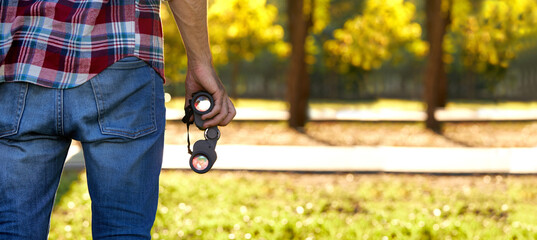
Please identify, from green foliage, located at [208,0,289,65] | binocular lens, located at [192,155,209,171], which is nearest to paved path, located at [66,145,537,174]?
binocular lens, located at [192,155,209,171]

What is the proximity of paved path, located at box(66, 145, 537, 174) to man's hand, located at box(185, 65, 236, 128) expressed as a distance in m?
6.08

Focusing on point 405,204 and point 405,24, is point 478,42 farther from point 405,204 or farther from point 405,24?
point 405,204

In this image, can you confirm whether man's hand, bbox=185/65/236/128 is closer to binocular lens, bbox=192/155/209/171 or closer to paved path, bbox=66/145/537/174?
binocular lens, bbox=192/155/209/171

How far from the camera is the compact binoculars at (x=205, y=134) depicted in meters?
2.00

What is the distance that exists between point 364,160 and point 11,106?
7527mm

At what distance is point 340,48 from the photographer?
70.9 feet

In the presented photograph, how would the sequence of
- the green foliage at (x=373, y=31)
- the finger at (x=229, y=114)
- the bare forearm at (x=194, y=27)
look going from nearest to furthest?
the bare forearm at (x=194, y=27) → the finger at (x=229, y=114) → the green foliage at (x=373, y=31)

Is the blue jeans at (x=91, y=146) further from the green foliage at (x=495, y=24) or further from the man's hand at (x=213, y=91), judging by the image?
the green foliage at (x=495, y=24)

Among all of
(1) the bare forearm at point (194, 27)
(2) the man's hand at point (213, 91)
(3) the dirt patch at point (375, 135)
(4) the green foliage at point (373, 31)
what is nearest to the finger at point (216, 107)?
(2) the man's hand at point (213, 91)

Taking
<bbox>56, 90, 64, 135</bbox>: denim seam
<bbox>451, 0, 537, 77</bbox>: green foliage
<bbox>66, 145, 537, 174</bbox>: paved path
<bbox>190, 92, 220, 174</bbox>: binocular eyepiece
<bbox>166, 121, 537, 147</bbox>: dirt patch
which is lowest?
<bbox>166, 121, 537, 147</bbox>: dirt patch

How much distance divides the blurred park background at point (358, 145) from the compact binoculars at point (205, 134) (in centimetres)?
286

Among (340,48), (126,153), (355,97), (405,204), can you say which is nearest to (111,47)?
(126,153)

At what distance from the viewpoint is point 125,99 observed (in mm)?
1708

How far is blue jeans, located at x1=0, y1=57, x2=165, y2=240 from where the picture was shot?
1.66 meters
